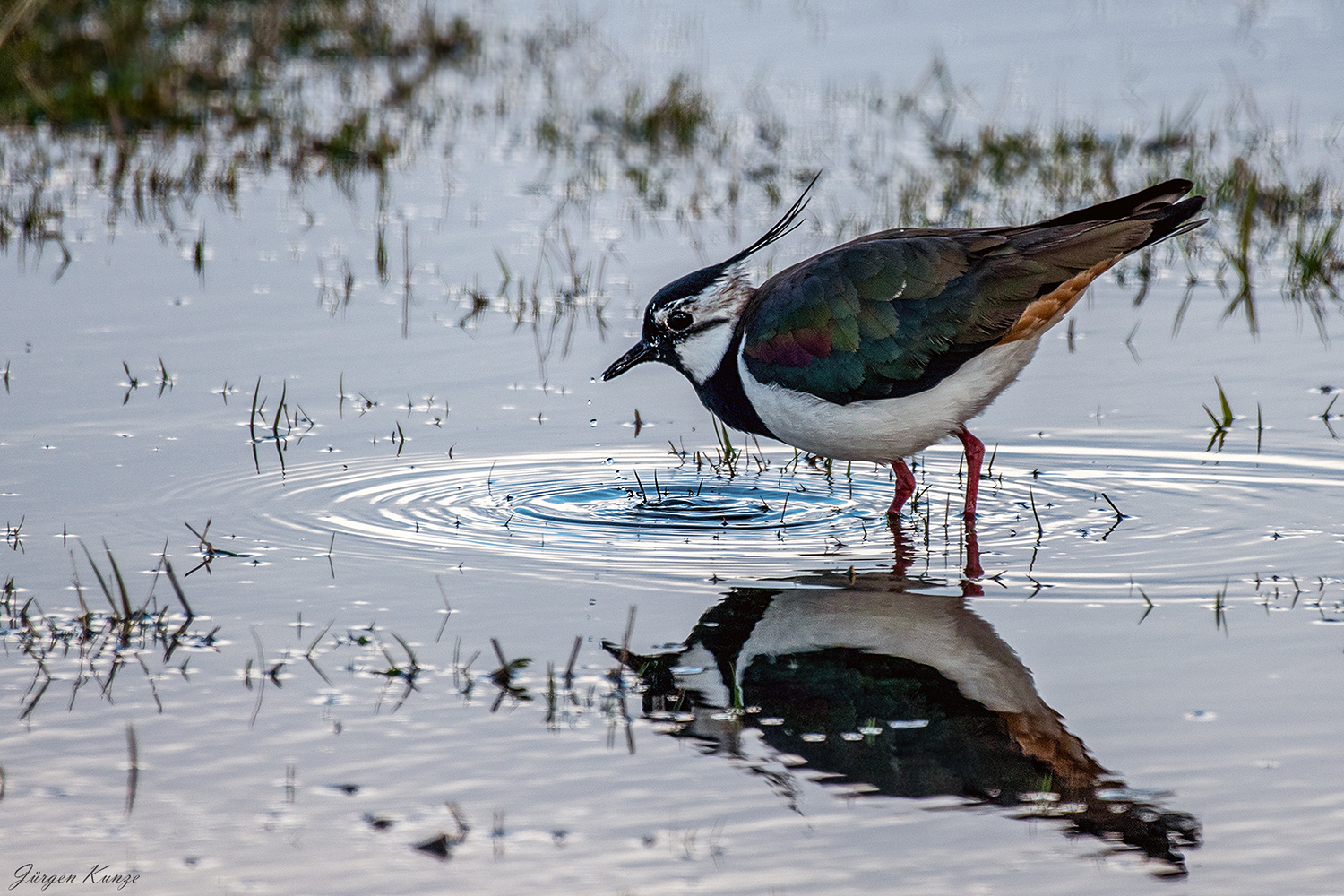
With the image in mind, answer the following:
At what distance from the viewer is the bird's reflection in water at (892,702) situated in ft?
13.8

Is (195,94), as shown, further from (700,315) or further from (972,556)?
(972,556)

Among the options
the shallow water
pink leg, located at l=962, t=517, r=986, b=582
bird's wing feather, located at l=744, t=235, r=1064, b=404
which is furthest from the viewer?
bird's wing feather, located at l=744, t=235, r=1064, b=404

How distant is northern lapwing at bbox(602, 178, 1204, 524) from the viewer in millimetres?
6430

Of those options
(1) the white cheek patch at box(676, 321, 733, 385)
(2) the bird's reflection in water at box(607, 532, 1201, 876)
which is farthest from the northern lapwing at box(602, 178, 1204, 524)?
(2) the bird's reflection in water at box(607, 532, 1201, 876)

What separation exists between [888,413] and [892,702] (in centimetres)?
189

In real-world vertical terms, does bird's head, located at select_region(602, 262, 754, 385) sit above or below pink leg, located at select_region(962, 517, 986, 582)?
above

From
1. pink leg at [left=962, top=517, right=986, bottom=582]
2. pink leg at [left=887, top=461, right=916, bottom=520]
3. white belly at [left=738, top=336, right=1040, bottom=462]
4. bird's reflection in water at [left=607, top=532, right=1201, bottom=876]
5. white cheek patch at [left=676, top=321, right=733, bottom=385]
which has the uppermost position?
white cheek patch at [left=676, top=321, right=733, bottom=385]

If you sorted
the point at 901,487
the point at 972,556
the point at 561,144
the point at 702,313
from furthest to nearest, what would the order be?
the point at 561,144 < the point at 702,313 < the point at 901,487 < the point at 972,556

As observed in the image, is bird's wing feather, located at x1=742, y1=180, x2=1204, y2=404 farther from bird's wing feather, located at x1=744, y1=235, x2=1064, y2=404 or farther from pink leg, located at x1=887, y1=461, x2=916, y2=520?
pink leg, located at x1=887, y1=461, x2=916, y2=520

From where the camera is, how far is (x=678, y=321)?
7.04m

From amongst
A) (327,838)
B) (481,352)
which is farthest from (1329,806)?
(481,352)

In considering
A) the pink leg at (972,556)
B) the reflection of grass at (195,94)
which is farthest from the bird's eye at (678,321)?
the reflection of grass at (195,94)

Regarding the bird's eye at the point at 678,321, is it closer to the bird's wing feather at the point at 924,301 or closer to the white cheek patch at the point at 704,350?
the white cheek patch at the point at 704,350

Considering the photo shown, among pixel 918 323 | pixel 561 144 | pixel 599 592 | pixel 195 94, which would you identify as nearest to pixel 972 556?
pixel 918 323
